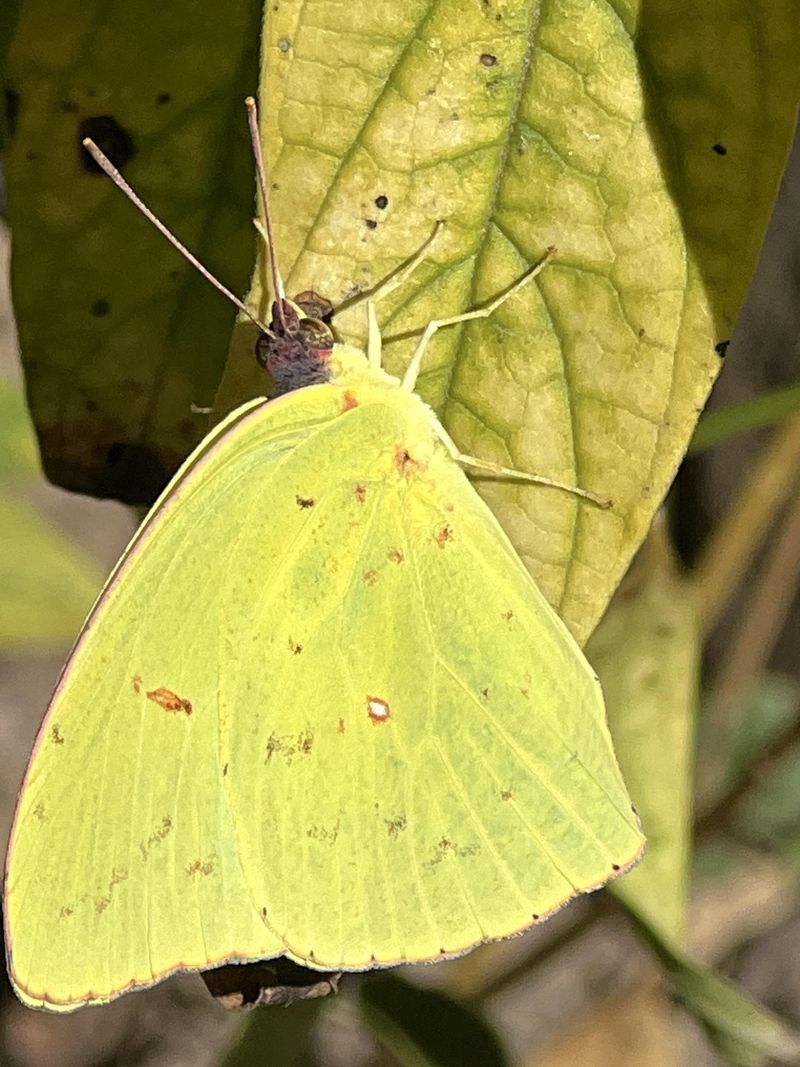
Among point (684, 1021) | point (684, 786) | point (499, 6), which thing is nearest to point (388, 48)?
point (499, 6)

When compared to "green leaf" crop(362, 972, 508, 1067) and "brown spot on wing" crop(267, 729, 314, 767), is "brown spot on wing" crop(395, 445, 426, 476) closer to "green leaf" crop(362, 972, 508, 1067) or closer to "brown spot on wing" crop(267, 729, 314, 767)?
"brown spot on wing" crop(267, 729, 314, 767)

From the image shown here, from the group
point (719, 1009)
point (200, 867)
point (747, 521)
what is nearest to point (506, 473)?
point (200, 867)

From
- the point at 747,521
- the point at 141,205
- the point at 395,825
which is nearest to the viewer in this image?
the point at 141,205

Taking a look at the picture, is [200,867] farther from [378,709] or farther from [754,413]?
[754,413]

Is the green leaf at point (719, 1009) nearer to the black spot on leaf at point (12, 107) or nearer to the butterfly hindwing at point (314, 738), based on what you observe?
the butterfly hindwing at point (314, 738)

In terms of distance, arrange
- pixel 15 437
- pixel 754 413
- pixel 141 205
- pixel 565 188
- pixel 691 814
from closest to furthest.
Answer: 1. pixel 565 188
2. pixel 141 205
3. pixel 754 413
4. pixel 15 437
5. pixel 691 814

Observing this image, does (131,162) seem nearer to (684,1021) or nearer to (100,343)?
(100,343)

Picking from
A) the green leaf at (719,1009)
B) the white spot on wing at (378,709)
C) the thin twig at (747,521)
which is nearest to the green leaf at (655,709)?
the green leaf at (719,1009)

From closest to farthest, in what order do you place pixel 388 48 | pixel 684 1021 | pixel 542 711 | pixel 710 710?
1. pixel 388 48
2. pixel 542 711
3. pixel 710 710
4. pixel 684 1021
